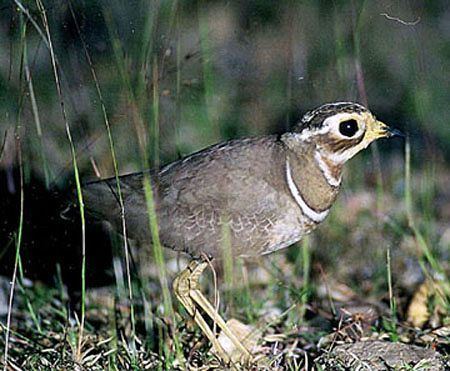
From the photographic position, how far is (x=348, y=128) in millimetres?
3492

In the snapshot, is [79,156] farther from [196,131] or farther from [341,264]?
[341,264]

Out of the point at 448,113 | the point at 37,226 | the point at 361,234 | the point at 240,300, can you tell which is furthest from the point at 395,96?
the point at 37,226

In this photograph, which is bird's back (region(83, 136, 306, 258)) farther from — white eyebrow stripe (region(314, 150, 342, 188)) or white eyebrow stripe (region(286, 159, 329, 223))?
white eyebrow stripe (region(314, 150, 342, 188))

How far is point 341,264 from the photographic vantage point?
4895mm

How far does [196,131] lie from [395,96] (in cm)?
153

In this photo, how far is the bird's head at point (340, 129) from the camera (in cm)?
348

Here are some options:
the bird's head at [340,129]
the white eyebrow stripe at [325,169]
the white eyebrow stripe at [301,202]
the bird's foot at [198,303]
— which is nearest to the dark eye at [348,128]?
the bird's head at [340,129]

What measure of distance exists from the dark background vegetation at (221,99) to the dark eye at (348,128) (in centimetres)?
71

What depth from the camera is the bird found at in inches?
139

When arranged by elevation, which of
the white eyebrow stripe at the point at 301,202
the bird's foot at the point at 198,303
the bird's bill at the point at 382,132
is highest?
the bird's bill at the point at 382,132

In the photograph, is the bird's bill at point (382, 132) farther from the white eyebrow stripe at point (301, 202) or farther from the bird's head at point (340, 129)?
the white eyebrow stripe at point (301, 202)

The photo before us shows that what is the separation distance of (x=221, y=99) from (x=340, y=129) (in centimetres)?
245

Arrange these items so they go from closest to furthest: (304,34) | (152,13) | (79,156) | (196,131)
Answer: (152,13) → (79,156) → (196,131) → (304,34)

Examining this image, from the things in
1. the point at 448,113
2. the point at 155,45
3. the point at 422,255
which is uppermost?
the point at 155,45
